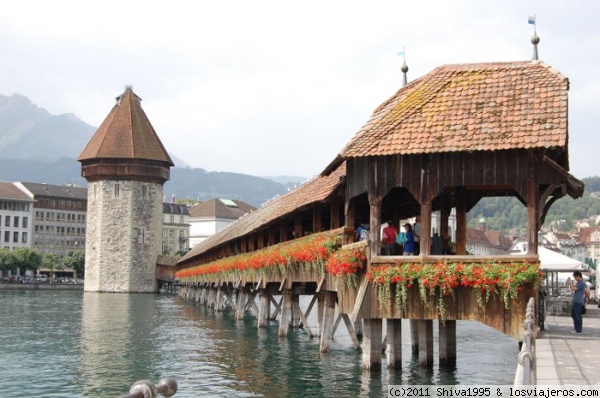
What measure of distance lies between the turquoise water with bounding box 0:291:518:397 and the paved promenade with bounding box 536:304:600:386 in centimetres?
285

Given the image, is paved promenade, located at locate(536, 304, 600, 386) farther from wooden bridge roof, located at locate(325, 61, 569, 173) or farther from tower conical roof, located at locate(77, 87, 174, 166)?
tower conical roof, located at locate(77, 87, 174, 166)

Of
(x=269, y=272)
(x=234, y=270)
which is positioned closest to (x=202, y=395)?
(x=269, y=272)

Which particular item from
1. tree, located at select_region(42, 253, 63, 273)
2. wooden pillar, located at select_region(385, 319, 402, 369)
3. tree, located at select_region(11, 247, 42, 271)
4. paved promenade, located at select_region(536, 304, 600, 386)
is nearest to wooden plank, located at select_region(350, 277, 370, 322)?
wooden pillar, located at select_region(385, 319, 402, 369)

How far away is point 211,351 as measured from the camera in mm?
22750

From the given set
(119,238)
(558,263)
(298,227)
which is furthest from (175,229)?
(558,263)

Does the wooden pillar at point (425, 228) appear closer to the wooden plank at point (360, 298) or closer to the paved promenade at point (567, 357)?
the wooden plank at point (360, 298)

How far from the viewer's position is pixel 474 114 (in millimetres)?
14406

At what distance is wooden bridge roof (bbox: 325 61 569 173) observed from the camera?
536 inches

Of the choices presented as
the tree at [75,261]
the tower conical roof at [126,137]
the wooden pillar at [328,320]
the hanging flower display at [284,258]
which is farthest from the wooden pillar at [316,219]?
the tree at [75,261]

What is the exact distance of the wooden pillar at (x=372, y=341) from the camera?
595 inches

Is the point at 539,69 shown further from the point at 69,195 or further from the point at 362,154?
the point at 69,195

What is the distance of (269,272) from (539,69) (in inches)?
472

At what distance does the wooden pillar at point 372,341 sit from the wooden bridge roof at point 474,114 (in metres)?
2.88

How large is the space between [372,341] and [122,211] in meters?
58.9
